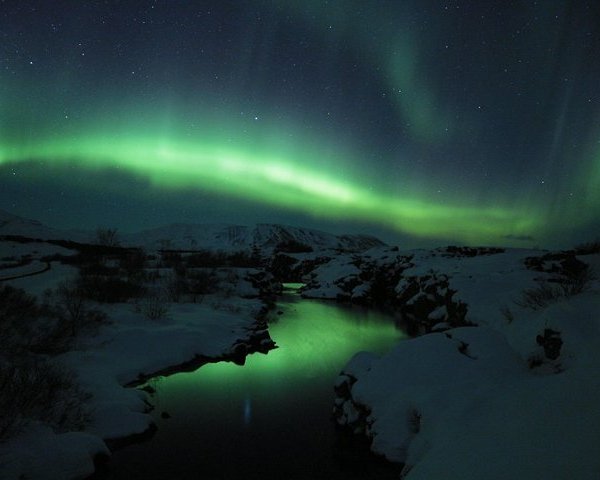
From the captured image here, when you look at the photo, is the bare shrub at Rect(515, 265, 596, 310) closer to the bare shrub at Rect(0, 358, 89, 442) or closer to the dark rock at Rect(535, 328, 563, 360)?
the dark rock at Rect(535, 328, 563, 360)

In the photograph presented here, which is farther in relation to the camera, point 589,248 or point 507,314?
point 589,248

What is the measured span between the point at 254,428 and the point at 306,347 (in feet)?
41.4

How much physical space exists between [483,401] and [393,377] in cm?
406

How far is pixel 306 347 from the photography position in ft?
84.4

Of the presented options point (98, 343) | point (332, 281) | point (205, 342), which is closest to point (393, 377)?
point (205, 342)

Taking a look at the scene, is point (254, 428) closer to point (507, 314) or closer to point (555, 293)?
point (507, 314)

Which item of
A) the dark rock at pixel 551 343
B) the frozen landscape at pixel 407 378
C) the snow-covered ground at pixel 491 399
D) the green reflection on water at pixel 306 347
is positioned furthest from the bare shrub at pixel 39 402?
the dark rock at pixel 551 343

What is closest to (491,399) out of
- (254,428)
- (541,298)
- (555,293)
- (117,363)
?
(254,428)

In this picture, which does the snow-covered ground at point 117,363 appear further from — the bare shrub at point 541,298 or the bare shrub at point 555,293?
the bare shrub at point 555,293

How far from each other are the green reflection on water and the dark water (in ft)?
0.19

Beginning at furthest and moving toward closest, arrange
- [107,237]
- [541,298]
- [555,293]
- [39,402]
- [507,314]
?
[107,237] → [507,314] → [555,293] → [541,298] → [39,402]

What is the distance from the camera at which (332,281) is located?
5931 cm

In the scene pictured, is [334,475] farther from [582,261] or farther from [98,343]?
[582,261]

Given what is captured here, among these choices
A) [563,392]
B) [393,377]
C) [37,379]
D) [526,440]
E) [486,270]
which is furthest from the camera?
[486,270]
